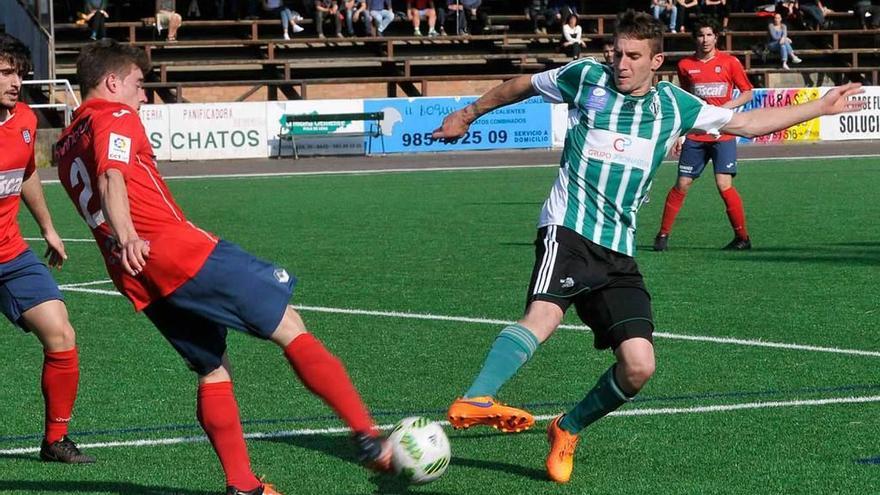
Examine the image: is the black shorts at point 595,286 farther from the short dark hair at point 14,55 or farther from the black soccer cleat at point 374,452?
the short dark hair at point 14,55

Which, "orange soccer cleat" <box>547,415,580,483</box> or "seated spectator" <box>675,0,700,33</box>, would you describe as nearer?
"orange soccer cleat" <box>547,415,580,483</box>

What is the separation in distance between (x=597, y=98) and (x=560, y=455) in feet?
4.66

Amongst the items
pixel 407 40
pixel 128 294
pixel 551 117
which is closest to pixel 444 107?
pixel 551 117

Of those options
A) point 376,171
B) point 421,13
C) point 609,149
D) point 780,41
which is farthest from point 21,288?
point 780,41

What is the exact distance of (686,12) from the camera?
41188mm

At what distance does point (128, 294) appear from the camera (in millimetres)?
4965

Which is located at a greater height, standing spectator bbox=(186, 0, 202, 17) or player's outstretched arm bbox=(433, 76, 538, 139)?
standing spectator bbox=(186, 0, 202, 17)

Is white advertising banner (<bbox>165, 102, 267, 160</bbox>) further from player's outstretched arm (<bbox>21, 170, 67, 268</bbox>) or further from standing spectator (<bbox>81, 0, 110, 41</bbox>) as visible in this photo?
player's outstretched arm (<bbox>21, 170, 67, 268</bbox>)

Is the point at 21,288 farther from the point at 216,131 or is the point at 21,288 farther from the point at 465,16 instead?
the point at 465,16

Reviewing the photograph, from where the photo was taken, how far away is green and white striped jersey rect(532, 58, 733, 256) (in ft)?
18.6

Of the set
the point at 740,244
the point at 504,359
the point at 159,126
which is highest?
the point at 504,359

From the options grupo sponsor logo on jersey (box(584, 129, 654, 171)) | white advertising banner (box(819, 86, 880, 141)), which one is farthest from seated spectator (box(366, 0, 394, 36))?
grupo sponsor logo on jersey (box(584, 129, 654, 171))

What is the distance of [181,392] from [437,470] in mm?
2854

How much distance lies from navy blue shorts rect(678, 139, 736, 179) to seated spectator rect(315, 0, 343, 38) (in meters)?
25.6
